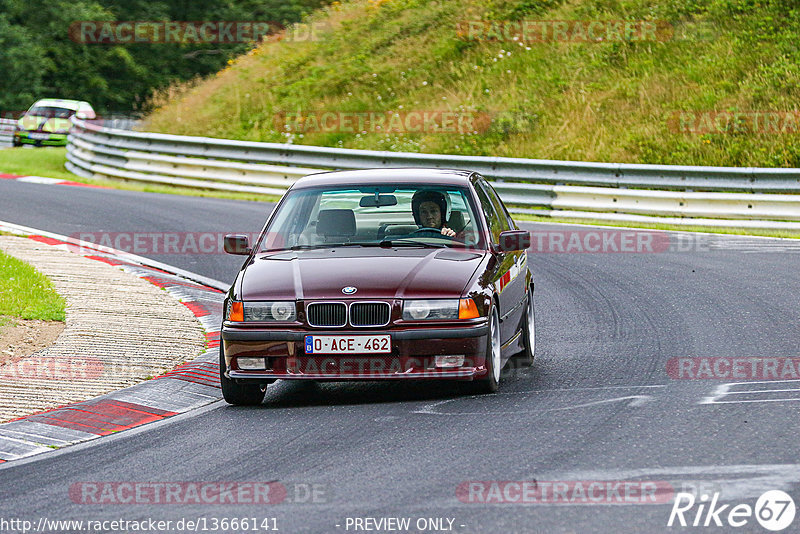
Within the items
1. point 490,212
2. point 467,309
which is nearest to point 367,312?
point 467,309

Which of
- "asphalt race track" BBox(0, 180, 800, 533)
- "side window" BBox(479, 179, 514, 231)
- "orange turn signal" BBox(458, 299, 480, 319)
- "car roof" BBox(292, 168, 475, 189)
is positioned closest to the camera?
"asphalt race track" BBox(0, 180, 800, 533)

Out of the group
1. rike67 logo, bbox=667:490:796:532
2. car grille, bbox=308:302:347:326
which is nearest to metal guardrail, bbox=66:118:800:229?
car grille, bbox=308:302:347:326

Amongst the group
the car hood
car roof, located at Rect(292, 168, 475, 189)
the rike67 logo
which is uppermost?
car roof, located at Rect(292, 168, 475, 189)

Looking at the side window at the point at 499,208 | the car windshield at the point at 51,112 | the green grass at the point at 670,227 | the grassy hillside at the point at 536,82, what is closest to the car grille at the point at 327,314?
the side window at the point at 499,208

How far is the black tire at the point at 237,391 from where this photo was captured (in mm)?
8227

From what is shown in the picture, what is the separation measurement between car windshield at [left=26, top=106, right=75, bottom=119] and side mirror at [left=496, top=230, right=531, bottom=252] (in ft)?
111

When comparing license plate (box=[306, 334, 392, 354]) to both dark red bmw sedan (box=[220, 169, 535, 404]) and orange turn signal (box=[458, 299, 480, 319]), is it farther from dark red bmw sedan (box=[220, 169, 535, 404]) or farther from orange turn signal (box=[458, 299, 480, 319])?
orange turn signal (box=[458, 299, 480, 319])

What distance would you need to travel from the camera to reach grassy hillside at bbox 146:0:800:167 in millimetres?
24641

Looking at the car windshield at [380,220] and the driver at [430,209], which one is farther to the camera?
A: the driver at [430,209]

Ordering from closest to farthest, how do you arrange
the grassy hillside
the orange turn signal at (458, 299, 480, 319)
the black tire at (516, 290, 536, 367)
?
the orange turn signal at (458, 299, 480, 319)
the black tire at (516, 290, 536, 367)
the grassy hillside

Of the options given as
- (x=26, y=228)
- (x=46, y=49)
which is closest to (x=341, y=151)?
(x=26, y=228)

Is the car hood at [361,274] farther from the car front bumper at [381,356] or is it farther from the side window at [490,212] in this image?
the side window at [490,212]

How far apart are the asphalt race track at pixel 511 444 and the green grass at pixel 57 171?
14436 millimetres

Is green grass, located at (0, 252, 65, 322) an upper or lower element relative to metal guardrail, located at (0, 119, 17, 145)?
lower
